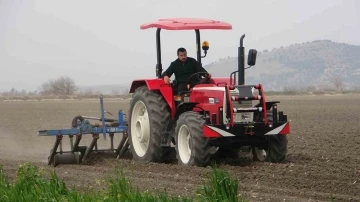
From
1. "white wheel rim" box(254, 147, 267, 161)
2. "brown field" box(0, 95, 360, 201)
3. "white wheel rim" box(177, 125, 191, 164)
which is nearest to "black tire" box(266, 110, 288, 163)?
"brown field" box(0, 95, 360, 201)

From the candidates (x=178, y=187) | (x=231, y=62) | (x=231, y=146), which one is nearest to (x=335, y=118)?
(x=231, y=146)

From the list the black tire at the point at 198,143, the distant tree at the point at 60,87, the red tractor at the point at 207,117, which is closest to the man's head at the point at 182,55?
the red tractor at the point at 207,117

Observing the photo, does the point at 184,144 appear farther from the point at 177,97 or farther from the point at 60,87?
the point at 60,87

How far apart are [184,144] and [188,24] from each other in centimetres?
178

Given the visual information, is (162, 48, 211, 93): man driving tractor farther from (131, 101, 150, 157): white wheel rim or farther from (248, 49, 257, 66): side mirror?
(248, 49, 257, 66): side mirror

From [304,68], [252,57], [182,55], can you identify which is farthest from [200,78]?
[304,68]

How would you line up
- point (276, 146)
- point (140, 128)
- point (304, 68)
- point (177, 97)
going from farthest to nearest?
point (304, 68), point (140, 128), point (177, 97), point (276, 146)

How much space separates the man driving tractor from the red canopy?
461mm

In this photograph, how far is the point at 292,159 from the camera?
44.5 feet

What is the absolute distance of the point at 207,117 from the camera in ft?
41.4

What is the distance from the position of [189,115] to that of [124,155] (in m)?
3.04

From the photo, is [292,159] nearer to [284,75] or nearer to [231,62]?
[231,62]

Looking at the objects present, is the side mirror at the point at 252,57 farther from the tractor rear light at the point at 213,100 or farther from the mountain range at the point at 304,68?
the mountain range at the point at 304,68

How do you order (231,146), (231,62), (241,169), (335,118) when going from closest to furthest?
(241,169) → (231,146) → (335,118) → (231,62)
